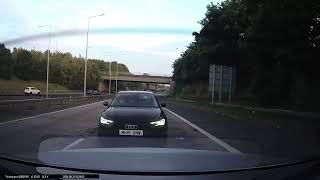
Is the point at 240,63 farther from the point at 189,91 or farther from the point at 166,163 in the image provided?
the point at 166,163

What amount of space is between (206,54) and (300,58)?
25170 mm

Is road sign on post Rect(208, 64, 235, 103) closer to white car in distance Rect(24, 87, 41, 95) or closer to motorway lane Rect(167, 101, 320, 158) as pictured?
motorway lane Rect(167, 101, 320, 158)

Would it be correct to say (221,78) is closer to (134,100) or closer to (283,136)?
(283,136)

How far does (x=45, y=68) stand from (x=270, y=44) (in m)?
56.0

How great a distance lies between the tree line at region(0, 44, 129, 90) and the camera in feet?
237

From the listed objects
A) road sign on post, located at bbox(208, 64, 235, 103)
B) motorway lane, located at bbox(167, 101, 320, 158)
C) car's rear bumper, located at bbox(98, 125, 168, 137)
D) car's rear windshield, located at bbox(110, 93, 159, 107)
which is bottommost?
motorway lane, located at bbox(167, 101, 320, 158)

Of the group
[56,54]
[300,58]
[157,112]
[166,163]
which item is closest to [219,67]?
[300,58]

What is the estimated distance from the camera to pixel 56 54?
375 ft

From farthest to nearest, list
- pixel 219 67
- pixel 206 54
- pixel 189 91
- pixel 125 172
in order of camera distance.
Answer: pixel 189 91, pixel 206 54, pixel 219 67, pixel 125 172

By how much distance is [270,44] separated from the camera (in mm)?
37562

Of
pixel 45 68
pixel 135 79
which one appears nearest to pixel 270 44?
pixel 45 68

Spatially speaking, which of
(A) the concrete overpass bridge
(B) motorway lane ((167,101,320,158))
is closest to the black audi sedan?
(B) motorway lane ((167,101,320,158))

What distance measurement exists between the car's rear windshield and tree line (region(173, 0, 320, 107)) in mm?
13287

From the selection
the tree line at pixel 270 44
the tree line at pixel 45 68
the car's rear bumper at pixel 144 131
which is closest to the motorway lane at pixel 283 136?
the car's rear bumper at pixel 144 131
